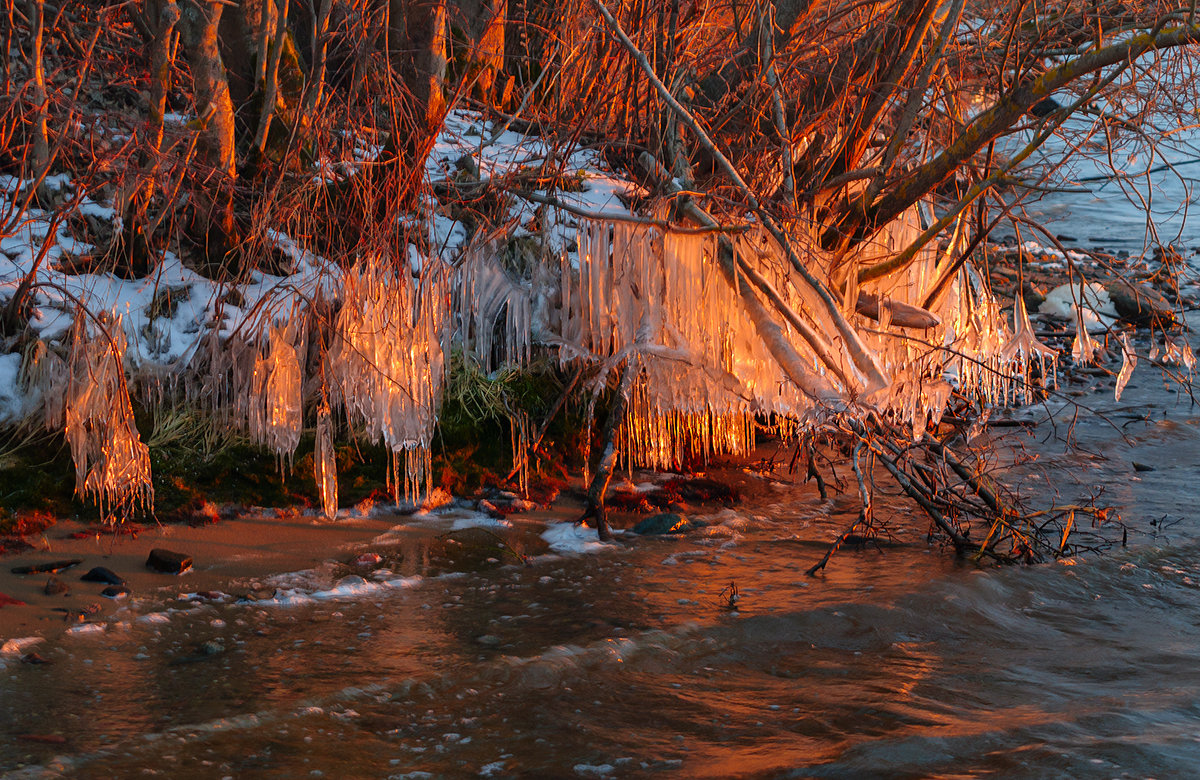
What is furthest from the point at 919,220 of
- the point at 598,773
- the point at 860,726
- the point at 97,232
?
the point at 97,232

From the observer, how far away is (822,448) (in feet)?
25.8

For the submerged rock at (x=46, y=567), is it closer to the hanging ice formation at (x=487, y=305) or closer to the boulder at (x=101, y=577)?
the boulder at (x=101, y=577)

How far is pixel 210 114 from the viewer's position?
6031 millimetres

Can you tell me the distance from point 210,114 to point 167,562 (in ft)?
9.50

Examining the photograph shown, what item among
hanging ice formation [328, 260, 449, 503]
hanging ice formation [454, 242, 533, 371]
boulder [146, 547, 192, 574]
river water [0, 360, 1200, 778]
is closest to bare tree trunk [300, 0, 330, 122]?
hanging ice formation [328, 260, 449, 503]

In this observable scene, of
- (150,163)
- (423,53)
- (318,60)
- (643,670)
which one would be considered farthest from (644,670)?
(423,53)

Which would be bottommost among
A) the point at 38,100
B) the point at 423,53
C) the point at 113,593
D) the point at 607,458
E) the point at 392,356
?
the point at 113,593

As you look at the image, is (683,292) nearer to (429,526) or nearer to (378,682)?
(429,526)

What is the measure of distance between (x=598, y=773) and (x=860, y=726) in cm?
106

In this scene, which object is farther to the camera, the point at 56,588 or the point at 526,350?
the point at 526,350

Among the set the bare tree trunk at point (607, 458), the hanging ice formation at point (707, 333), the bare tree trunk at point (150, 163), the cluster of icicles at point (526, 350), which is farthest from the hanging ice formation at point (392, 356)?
the bare tree trunk at point (150, 163)

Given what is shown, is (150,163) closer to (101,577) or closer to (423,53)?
(423,53)

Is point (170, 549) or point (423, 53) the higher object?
point (423, 53)

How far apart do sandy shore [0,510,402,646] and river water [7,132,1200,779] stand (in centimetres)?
17
